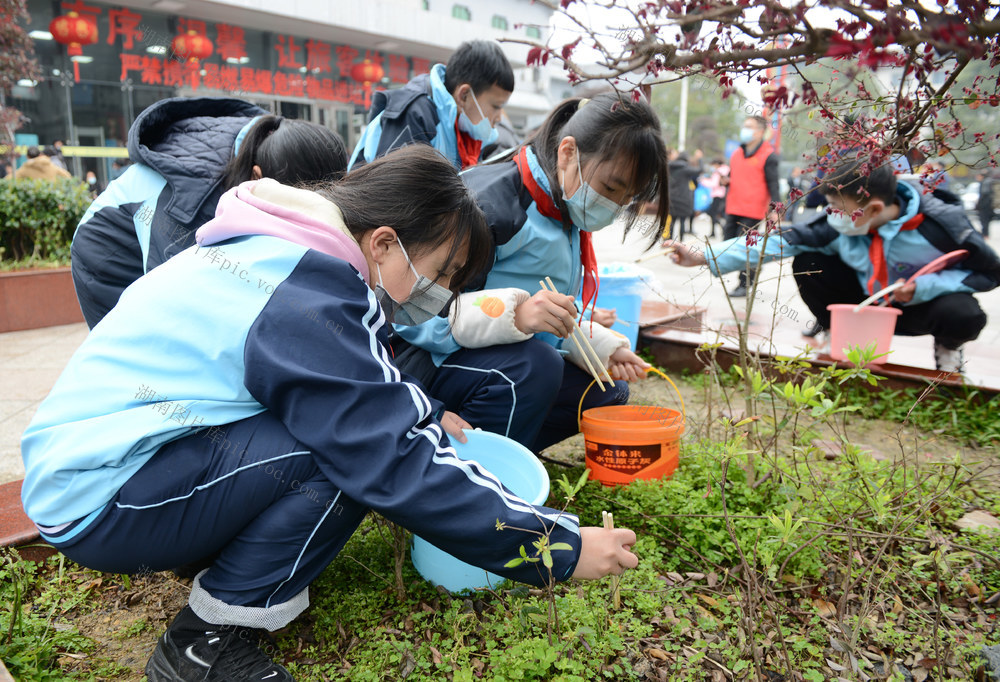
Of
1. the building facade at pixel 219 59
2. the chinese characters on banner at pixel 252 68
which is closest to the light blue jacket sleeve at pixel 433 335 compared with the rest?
the building facade at pixel 219 59

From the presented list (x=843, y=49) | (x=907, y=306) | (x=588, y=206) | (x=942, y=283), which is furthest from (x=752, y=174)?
(x=843, y=49)

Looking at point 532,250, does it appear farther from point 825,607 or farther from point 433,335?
point 825,607

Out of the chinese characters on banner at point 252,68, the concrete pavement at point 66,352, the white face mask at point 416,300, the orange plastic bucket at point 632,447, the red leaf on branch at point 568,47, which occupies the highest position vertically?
the chinese characters on banner at point 252,68

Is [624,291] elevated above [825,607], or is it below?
above

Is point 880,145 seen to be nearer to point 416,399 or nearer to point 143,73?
point 416,399

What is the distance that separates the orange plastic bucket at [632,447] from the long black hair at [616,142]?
590 millimetres

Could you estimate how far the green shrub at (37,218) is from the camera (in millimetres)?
5160

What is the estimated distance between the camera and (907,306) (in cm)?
348

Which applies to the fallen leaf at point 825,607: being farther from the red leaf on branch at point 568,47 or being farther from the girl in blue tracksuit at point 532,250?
the red leaf on branch at point 568,47

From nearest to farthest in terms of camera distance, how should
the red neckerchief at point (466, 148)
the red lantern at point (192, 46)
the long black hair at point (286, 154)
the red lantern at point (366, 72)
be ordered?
the long black hair at point (286, 154) < the red neckerchief at point (466, 148) < the red lantern at point (192, 46) < the red lantern at point (366, 72)

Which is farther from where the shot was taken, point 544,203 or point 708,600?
point 544,203

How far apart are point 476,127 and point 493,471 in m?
2.17

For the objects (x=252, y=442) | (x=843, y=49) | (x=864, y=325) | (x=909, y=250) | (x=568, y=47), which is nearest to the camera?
(x=843, y=49)

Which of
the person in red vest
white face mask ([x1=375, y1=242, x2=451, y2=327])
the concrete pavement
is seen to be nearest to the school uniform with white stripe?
white face mask ([x1=375, y1=242, x2=451, y2=327])
